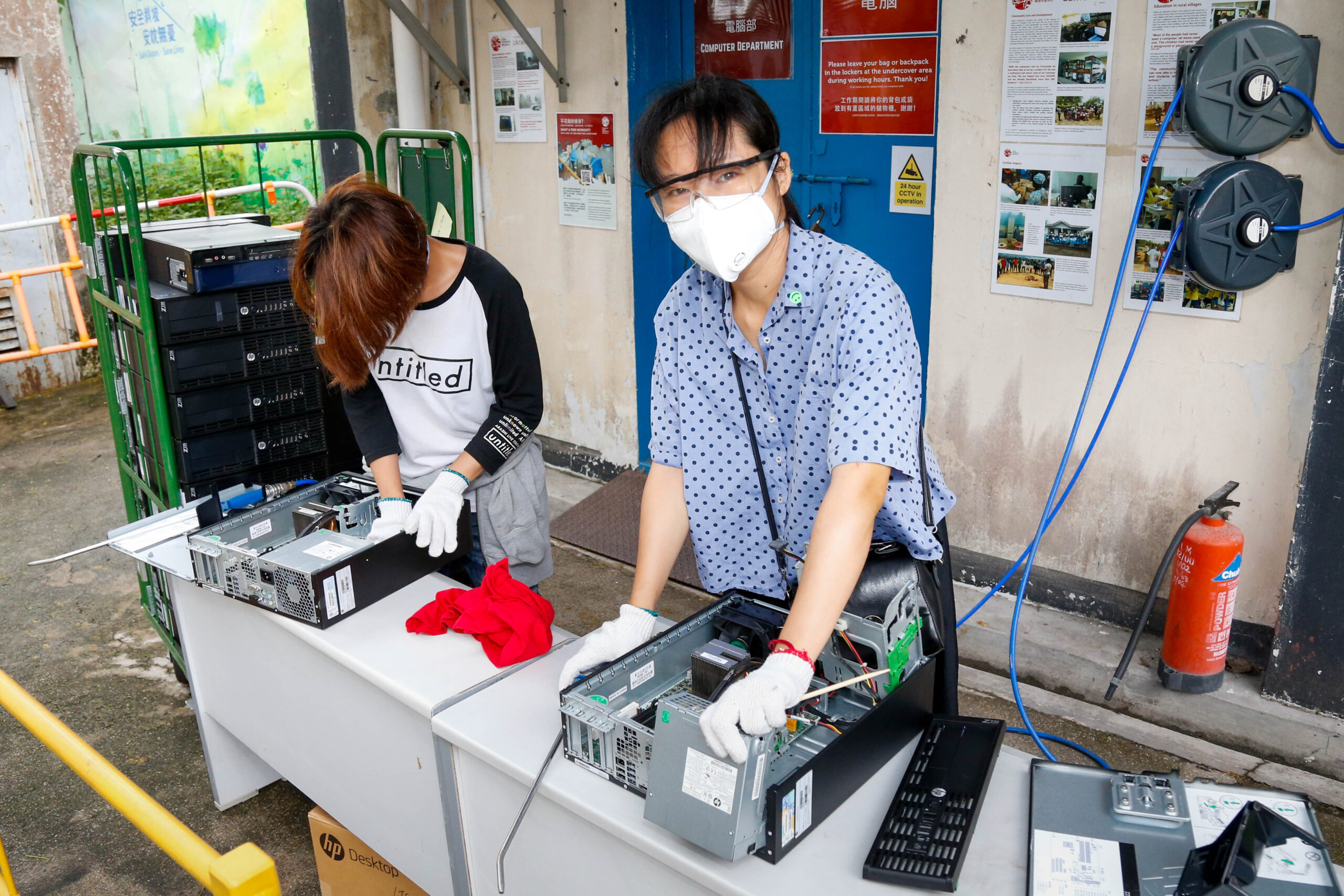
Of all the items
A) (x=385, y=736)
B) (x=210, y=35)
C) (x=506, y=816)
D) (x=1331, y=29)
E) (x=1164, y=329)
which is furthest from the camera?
(x=210, y=35)

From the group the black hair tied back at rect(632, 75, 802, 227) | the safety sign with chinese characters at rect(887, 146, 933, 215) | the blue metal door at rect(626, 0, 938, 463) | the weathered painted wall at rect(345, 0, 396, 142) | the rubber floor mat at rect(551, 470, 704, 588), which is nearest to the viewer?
the black hair tied back at rect(632, 75, 802, 227)

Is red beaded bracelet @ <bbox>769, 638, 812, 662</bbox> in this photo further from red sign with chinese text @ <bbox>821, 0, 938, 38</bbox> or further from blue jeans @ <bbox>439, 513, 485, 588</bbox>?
red sign with chinese text @ <bbox>821, 0, 938, 38</bbox>

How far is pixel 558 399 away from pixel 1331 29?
3.51 metres

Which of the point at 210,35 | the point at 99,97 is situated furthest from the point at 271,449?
the point at 99,97

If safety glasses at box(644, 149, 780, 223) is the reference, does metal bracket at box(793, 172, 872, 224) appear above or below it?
below

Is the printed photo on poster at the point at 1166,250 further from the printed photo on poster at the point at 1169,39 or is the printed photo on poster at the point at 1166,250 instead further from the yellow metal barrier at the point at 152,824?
the yellow metal barrier at the point at 152,824

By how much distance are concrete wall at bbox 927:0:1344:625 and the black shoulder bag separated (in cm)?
182

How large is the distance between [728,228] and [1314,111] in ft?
6.68

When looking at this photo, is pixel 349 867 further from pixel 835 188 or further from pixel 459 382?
pixel 835 188

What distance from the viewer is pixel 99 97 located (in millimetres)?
8109

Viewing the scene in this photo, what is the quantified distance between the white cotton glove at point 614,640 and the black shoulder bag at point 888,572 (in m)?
0.27

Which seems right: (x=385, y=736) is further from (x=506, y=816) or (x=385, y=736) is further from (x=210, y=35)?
(x=210, y=35)

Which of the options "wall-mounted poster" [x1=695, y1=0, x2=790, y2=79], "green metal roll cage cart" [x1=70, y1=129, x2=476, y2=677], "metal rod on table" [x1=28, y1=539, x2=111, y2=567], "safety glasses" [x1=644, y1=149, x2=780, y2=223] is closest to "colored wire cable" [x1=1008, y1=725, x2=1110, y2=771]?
"safety glasses" [x1=644, y1=149, x2=780, y2=223]

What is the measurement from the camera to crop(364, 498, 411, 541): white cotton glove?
2.33m
